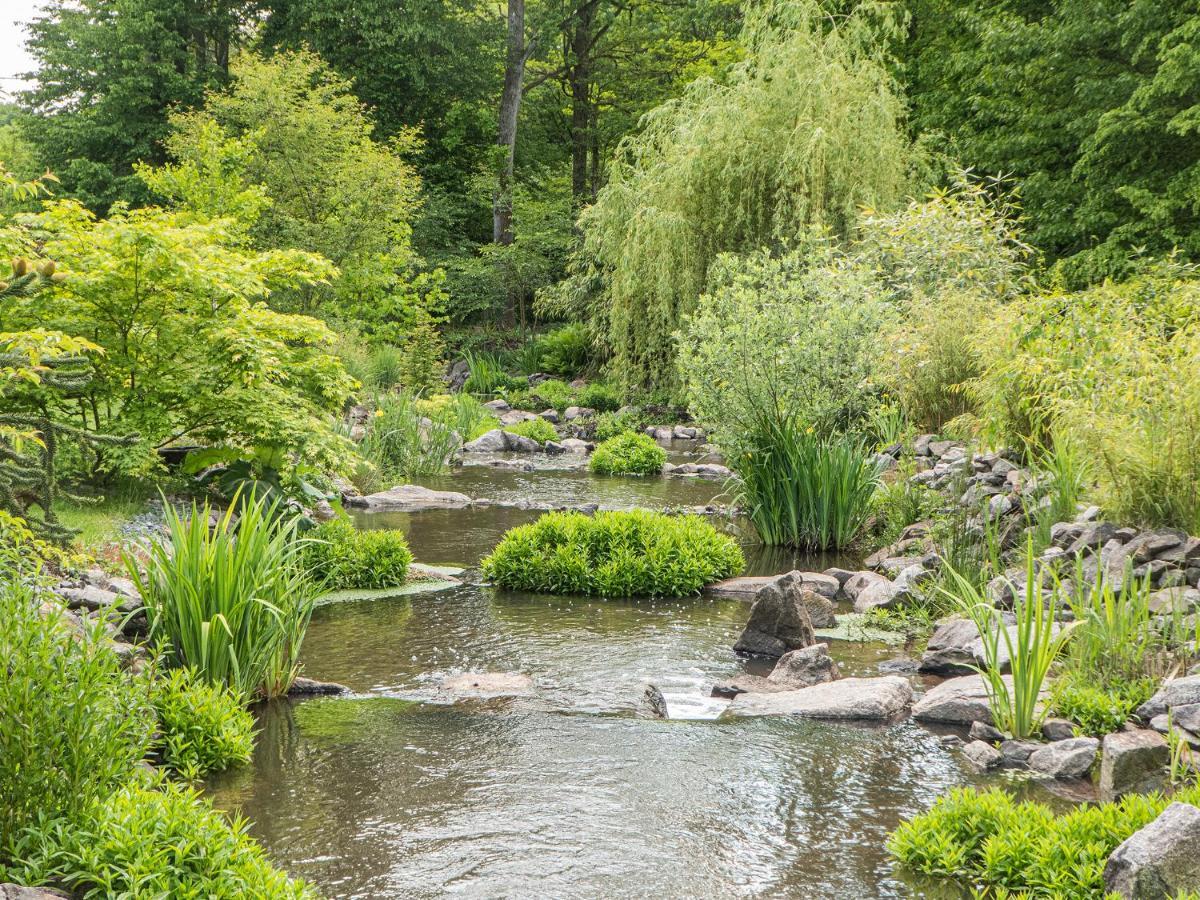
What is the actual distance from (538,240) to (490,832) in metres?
24.2

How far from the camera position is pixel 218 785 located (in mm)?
4652

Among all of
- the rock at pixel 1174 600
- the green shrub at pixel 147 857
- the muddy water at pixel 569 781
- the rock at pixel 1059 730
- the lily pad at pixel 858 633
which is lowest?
the muddy water at pixel 569 781

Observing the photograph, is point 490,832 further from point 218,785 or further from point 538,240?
point 538,240

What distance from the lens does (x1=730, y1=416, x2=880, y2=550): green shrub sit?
9586 millimetres

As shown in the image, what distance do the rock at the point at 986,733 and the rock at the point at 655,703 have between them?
1.56m

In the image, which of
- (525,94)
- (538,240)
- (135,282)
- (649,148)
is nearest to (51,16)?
(525,94)

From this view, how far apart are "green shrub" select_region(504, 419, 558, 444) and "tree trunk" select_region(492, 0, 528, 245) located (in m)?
11.7

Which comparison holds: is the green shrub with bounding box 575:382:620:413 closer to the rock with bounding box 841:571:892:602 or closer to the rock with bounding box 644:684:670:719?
the rock with bounding box 841:571:892:602

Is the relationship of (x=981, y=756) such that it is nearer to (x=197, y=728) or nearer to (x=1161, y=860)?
(x=1161, y=860)

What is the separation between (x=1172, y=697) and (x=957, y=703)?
3.31 feet

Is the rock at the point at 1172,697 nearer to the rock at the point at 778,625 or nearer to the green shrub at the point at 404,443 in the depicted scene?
the rock at the point at 778,625

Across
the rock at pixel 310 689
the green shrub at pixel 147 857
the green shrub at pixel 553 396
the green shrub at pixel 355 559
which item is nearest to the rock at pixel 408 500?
the green shrub at pixel 355 559

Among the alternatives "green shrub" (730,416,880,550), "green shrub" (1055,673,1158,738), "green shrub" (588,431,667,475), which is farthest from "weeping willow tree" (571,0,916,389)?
"green shrub" (1055,673,1158,738)

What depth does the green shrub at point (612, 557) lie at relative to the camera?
8398mm
